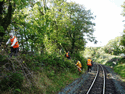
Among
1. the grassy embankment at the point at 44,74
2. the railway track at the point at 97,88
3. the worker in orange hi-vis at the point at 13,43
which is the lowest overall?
the railway track at the point at 97,88

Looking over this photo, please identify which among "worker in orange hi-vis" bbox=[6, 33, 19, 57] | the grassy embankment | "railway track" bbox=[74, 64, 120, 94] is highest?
"worker in orange hi-vis" bbox=[6, 33, 19, 57]

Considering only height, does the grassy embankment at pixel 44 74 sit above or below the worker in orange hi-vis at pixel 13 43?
below

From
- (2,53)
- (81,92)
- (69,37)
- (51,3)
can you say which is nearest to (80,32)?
(69,37)

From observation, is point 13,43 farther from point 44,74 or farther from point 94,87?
point 94,87

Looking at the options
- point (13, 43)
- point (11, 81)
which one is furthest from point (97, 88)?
point (13, 43)

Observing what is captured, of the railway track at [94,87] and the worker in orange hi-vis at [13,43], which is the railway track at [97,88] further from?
the worker in orange hi-vis at [13,43]

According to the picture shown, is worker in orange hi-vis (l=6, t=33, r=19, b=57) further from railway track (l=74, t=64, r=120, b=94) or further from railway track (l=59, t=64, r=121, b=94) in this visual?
railway track (l=74, t=64, r=120, b=94)

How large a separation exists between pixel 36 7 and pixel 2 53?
590 centimetres

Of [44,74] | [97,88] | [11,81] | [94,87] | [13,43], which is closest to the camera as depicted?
[11,81]

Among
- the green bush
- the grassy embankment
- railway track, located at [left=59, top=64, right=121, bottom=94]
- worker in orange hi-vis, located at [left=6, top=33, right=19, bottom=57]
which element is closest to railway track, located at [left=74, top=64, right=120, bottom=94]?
railway track, located at [left=59, top=64, right=121, bottom=94]

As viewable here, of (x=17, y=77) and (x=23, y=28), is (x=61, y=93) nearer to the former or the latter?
(x=17, y=77)

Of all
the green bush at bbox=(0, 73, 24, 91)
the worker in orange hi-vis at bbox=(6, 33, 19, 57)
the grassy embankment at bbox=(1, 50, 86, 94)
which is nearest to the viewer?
the green bush at bbox=(0, 73, 24, 91)

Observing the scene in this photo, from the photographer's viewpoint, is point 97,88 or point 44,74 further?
point 97,88

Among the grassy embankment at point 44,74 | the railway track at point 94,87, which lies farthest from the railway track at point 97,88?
the grassy embankment at point 44,74
